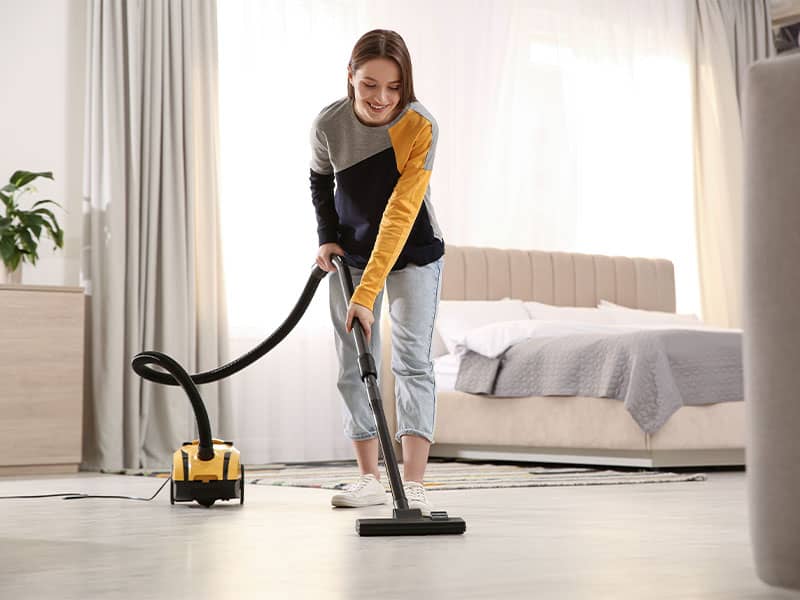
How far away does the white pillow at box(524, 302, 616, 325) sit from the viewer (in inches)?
211

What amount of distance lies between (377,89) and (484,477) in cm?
176

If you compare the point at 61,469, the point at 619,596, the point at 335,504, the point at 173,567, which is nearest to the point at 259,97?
the point at 61,469

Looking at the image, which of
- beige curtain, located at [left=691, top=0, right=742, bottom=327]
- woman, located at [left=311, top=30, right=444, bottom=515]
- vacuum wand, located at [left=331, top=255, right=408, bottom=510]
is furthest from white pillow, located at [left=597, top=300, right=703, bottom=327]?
vacuum wand, located at [left=331, top=255, right=408, bottom=510]

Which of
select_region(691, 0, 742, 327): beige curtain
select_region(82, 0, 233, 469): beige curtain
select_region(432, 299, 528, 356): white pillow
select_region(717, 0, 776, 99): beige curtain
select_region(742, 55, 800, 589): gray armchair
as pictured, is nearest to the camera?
select_region(742, 55, 800, 589): gray armchair

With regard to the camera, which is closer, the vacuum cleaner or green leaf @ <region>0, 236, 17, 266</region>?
the vacuum cleaner

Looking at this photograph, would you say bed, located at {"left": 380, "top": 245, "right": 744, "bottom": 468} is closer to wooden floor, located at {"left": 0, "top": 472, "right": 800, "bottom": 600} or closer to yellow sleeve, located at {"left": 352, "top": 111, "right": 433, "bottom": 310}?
wooden floor, located at {"left": 0, "top": 472, "right": 800, "bottom": 600}

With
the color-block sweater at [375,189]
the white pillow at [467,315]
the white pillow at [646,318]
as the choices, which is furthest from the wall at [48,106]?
the white pillow at [646,318]

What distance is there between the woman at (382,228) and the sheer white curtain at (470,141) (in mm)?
2514

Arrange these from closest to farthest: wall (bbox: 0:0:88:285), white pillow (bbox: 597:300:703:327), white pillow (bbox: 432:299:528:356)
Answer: wall (bbox: 0:0:88:285), white pillow (bbox: 432:299:528:356), white pillow (bbox: 597:300:703:327)

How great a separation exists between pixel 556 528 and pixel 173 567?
86cm

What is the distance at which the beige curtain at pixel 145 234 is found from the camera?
4758 millimetres

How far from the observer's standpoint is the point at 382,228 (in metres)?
2.53

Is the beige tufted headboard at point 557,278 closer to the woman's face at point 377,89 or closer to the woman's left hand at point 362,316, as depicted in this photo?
the woman's face at point 377,89

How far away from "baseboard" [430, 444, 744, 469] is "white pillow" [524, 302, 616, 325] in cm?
79
